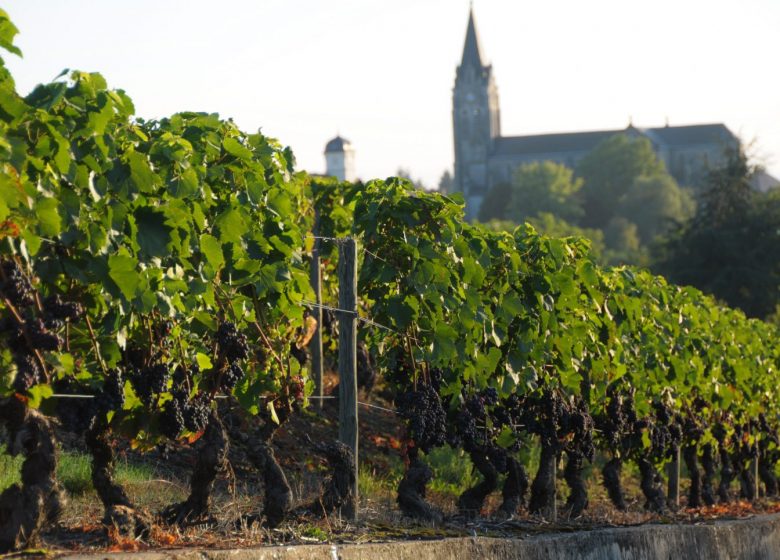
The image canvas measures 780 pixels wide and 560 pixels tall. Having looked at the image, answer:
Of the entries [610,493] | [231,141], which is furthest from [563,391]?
[231,141]

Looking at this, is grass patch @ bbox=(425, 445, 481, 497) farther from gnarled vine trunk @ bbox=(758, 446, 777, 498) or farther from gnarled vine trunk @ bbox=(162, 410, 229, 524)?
gnarled vine trunk @ bbox=(758, 446, 777, 498)

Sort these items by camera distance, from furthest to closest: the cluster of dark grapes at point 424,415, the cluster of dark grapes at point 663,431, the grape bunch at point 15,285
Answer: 1. the cluster of dark grapes at point 663,431
2. the cluster of dark grapes at point 424,415
3. the grape bunch at point 15,285

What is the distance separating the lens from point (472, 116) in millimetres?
182500

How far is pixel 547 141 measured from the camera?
184250 mm

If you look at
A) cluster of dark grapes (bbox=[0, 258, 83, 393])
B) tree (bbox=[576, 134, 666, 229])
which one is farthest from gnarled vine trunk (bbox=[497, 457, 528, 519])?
tree (bbox=[576, 134, 666, 229])

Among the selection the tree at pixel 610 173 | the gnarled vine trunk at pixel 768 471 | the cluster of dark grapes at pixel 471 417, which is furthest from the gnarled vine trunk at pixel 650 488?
the tree at pixel 610 173

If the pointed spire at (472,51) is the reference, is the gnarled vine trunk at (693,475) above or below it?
below

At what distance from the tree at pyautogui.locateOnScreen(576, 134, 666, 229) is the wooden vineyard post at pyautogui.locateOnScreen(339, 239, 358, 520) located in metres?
132

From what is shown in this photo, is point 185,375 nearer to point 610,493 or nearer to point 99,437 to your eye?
point 99,437

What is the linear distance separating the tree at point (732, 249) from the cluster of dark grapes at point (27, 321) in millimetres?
44723

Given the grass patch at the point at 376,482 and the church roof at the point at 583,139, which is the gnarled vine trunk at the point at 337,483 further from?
the church roof at the point at 583,139

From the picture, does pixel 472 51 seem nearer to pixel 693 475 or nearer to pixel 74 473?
pixel 693 475

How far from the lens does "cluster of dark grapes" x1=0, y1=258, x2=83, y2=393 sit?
588cm

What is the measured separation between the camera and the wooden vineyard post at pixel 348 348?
348 inches
